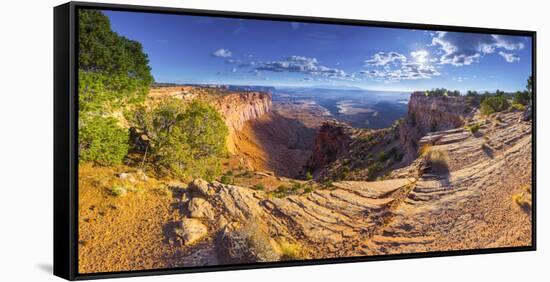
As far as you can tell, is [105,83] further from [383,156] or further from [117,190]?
[383,156]

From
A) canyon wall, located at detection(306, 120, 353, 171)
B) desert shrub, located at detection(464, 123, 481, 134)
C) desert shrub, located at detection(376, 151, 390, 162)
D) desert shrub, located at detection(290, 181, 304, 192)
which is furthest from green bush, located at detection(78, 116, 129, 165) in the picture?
desert shrub, located at detection(464, 123, 481, 134)

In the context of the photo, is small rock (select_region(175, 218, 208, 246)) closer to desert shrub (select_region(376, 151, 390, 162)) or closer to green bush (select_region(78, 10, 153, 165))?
green bush (select_region(78, 10, 153, 165))

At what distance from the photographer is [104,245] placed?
34.8 feet

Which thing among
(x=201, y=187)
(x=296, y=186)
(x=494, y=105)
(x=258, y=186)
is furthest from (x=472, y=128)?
(x=201, y=187)

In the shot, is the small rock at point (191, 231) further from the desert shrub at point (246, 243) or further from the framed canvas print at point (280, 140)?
the desert shrub at point (246, 243)

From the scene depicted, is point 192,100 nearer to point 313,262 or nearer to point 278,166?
point 278,166

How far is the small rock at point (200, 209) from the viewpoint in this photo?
439 inches

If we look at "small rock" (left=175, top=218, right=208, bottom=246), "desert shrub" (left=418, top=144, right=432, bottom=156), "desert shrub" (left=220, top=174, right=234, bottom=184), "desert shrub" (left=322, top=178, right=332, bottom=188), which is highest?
"desert shrub" (left=418, top=144, right=432, bottom=156)

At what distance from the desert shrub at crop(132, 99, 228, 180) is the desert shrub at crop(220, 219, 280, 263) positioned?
76cm

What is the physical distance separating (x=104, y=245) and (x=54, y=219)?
2.48 ft

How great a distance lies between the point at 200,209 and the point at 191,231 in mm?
313

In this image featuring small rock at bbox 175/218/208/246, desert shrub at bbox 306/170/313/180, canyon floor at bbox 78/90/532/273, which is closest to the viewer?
canyon floor at bbox 78/90/532/273

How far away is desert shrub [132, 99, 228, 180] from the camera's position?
11.1m

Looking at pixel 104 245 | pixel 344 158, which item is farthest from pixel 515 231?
pixel 104 245
